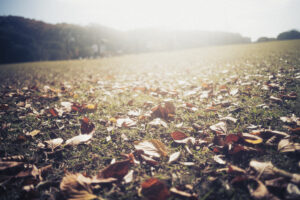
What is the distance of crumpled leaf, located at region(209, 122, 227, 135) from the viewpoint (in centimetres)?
125

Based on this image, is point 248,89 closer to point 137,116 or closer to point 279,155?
point 279,155

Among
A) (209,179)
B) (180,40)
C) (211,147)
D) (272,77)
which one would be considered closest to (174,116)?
(211,147)

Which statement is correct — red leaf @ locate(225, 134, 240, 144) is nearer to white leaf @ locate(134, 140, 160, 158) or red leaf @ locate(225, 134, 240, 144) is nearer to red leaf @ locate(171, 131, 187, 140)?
red leaf @ locate(171, 131, 187, 140)

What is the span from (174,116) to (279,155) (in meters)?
0.88

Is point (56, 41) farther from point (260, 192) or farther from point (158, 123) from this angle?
point (260, 192)

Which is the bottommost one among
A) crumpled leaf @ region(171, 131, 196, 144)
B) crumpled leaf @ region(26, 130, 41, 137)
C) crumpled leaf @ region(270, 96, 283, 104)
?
crumpled leaf @ region(171, 131, 196, 144)

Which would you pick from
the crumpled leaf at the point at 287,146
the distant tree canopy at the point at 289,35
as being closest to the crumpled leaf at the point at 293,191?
the crumpled leaf at the point at 287,146

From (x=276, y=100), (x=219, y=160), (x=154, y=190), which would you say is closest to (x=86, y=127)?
(x=154, y=190)

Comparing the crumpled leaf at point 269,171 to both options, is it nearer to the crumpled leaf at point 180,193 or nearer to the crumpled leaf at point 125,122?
the crumpled leaf at point 180,193

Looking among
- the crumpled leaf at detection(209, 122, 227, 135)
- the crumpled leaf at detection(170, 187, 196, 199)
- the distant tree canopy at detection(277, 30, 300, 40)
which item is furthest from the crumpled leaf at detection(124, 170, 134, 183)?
the distant tree canopy at detection(277, 30, 300, 40)

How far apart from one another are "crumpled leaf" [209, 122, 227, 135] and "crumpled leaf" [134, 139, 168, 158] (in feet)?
1.56

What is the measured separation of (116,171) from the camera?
930 millimetres

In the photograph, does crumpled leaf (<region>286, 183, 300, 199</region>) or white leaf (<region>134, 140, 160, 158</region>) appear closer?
crumpled leaf (<region>286, 183, 300, 199</region>)

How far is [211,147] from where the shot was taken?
1.13 m
